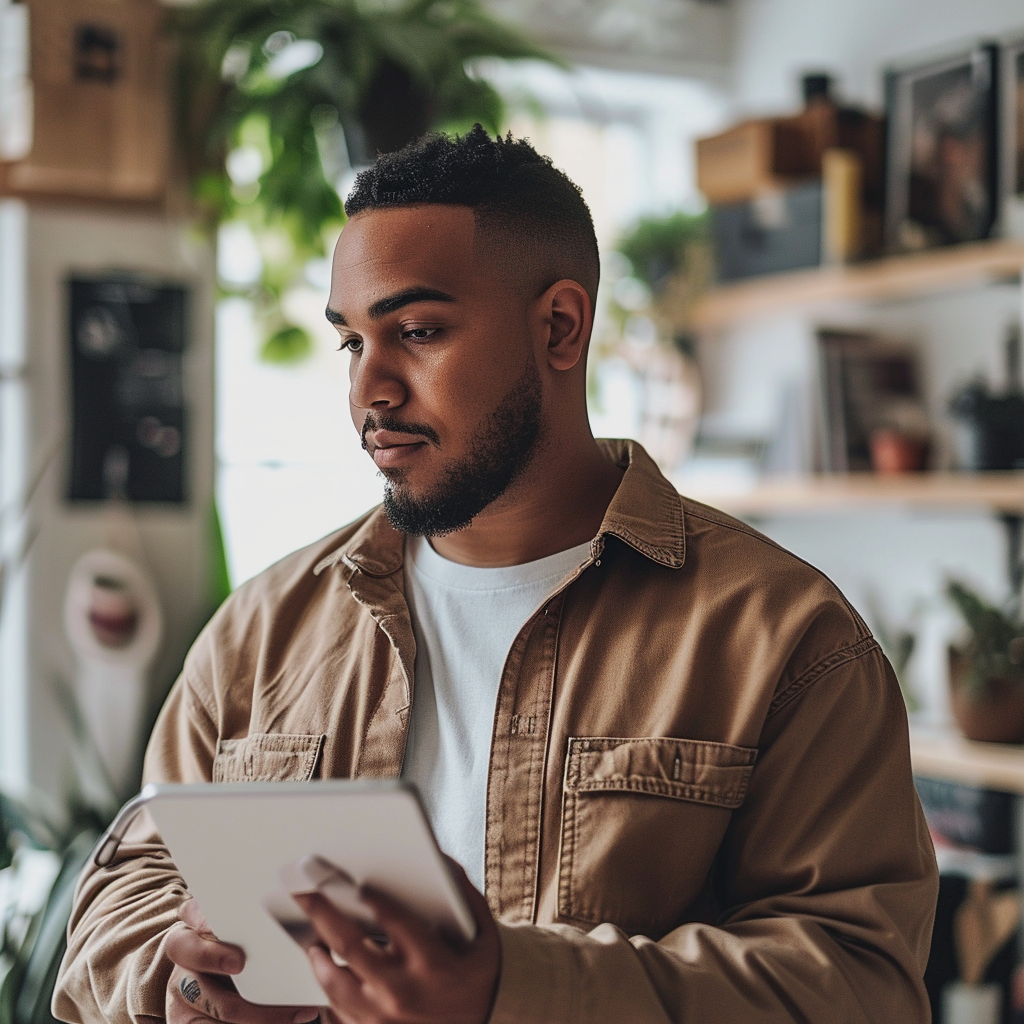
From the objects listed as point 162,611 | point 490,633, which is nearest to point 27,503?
point 162,611

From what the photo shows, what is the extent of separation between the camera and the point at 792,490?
289 cm

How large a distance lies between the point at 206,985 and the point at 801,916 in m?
0.49

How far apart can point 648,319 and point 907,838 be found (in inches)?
90.8

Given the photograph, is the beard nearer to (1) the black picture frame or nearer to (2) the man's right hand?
(2) the man's right hand

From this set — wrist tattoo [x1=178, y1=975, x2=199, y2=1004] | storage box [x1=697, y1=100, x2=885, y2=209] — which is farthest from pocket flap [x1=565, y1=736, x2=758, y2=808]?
storage box [x1=697, y1=100, x2=885, y2=209]

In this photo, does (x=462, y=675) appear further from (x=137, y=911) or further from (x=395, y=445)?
(x=137, y=911)

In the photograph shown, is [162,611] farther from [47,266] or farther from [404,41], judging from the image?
[404,41]

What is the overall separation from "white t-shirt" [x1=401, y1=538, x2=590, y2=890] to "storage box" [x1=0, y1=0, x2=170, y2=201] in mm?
1637

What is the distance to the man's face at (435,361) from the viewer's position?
118 cm

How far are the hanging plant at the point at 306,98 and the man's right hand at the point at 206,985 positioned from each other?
1.74m

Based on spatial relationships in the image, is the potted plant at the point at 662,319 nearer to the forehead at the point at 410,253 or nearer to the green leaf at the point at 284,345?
the green leaf at the point at 284,345

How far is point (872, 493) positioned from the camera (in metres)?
2.71

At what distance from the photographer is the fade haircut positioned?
121 cm

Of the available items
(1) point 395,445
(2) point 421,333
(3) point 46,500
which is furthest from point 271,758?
(3) point 46,500
